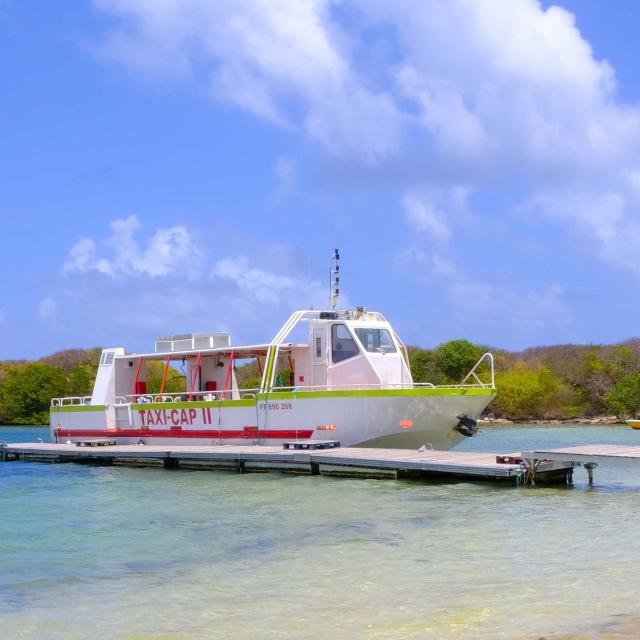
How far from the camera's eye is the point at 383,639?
7.95 metres

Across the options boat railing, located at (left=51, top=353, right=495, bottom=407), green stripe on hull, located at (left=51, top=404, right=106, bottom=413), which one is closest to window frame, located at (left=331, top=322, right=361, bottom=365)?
boat railing, located at (left=51, top=353, right=495, bottom=407)

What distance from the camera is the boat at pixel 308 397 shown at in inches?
866

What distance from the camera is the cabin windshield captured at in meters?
23.6

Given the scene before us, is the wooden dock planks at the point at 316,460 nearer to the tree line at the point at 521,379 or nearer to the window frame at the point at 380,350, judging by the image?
the window frame at the point at 380,350

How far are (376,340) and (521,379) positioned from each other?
46.8m

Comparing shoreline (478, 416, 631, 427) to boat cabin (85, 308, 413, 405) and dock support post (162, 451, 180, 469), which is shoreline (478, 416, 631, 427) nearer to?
boat cabin (85, 308, 413, 405)

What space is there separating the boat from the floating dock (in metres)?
0.81

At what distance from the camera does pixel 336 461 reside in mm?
20453

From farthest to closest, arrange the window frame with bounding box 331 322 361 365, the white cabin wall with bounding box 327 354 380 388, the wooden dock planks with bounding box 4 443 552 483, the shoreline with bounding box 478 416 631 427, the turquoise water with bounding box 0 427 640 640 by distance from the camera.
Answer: the shoreline with bounding box 478 416 631 427 → the window frame with bounding box 331 322 361 365 → the white cabin wall with bounding box 327 354 380 388 → the wooden dock planks with bounding box 4 443 552 483 → the turquoise water with bounding box 0 427 640 640

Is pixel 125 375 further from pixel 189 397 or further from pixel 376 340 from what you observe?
pixel 376 340

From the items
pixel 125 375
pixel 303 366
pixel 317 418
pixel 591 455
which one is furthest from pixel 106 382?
pixel 591 455

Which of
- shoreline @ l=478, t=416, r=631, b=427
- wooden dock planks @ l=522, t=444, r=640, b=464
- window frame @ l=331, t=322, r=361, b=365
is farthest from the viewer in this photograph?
shoreline @ l=478, t=416, r=631, b=427

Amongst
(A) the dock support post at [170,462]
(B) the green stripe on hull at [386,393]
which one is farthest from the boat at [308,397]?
(A) the dock support post at [170,462]

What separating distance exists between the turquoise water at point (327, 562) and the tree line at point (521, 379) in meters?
43.0
